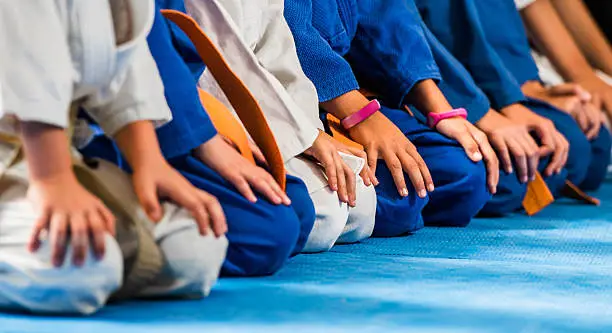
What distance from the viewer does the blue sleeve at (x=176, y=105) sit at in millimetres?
1305

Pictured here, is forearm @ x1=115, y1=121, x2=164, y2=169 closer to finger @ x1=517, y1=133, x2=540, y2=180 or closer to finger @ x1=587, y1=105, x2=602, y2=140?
finger @ x1=517, y1=133, x2=540, y2=180

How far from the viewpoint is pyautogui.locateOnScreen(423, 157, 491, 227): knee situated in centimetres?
222

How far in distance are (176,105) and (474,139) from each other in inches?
44.4

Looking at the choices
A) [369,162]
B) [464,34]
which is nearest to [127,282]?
[369,162]

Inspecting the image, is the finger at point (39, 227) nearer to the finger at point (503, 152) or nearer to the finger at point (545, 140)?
the finger at point (503, 152)

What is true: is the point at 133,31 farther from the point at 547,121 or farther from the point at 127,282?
the point at 547,121

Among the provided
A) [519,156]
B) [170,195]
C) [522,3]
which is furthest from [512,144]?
[170,195]

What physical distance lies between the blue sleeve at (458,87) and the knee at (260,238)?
112 centimetres

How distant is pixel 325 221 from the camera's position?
1729 millimetres

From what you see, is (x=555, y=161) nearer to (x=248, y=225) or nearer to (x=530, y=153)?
(x=530, y=153)

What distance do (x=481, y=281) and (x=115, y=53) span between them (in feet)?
2.11

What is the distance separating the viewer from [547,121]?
2658 millimetres

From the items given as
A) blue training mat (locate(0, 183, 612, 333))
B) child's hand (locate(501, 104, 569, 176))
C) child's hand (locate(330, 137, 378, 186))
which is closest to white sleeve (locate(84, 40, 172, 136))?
blue training mat (locate(0, 183, 612, 333))

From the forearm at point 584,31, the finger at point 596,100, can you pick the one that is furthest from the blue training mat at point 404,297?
the forearm at point 584,31
